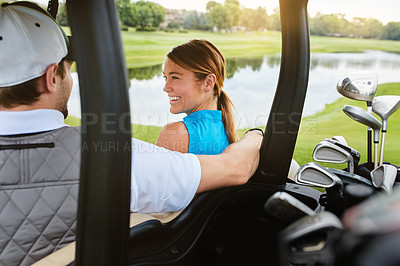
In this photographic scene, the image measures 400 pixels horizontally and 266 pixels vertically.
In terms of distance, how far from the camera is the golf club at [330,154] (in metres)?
1.44

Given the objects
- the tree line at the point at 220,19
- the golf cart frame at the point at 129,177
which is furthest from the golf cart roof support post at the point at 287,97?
the tree line at the point at 220,19

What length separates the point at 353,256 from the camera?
0.32 meters

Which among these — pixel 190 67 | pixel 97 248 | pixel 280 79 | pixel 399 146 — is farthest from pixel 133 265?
pixel 399 146

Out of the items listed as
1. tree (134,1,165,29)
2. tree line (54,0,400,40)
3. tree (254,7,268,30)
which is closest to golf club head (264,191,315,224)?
tree line (54,0,400,40)

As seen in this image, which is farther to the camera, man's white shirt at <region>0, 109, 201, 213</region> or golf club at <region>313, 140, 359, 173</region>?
golf club at <region>313, 140, 359, 173</region>

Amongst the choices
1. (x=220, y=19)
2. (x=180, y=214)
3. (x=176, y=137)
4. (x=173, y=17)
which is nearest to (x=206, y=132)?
(x=176, y=137)

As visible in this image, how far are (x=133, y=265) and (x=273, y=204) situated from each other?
24.5 inches

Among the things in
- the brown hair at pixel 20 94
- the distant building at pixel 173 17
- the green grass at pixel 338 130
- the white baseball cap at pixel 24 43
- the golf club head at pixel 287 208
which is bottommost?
the green grass at pixel 338 130

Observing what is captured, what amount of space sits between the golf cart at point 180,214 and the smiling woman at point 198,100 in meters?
0.46

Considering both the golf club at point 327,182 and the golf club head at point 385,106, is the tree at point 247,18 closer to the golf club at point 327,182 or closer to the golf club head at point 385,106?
the golf club head at point 385,106

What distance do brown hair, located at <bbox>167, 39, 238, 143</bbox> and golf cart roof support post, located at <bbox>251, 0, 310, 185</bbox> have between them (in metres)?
0.52

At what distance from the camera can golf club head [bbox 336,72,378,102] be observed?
1.58 m

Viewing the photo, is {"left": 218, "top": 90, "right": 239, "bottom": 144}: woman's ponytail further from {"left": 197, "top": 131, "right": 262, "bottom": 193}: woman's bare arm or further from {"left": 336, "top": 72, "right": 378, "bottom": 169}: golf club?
{"left": 336, "top": 72, "right": 378, "bottom": 169}: golf club

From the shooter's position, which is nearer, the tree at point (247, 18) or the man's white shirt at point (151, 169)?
the man's white shirt at point (151, 169)
